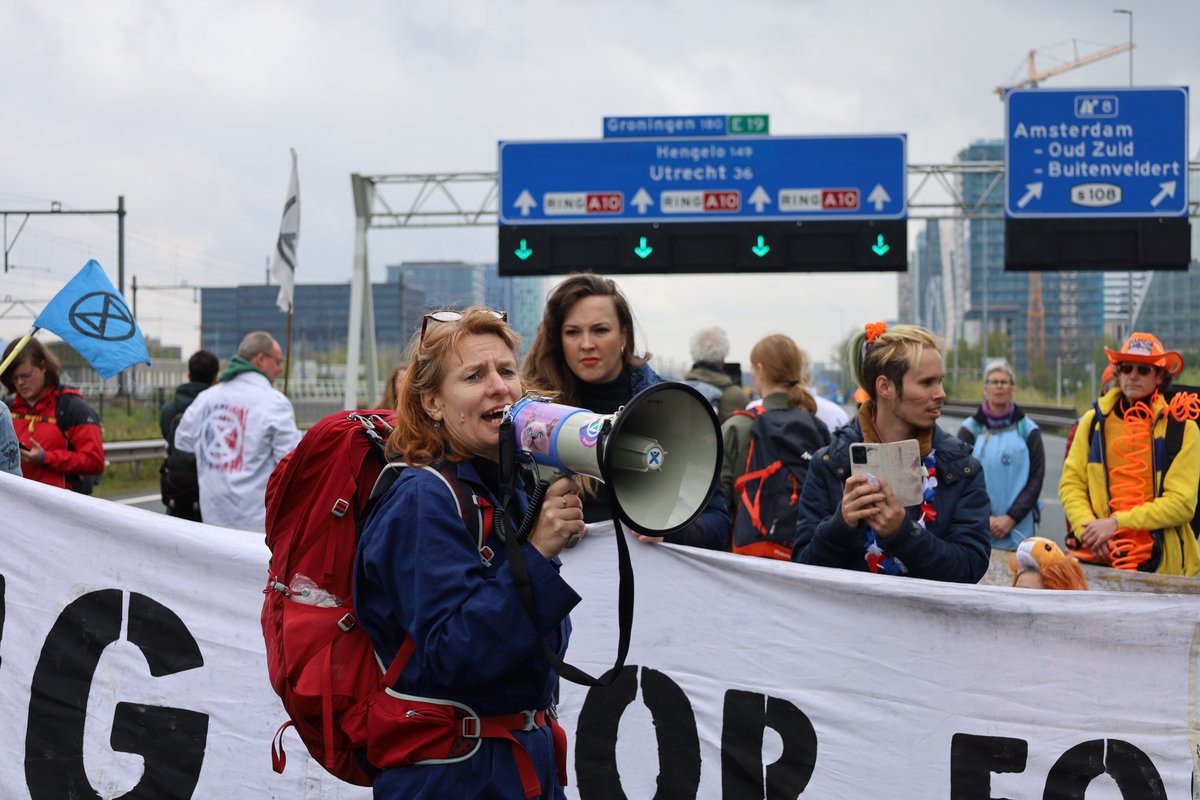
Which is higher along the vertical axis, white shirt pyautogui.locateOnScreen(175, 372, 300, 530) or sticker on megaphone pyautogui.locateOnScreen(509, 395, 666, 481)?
sticker on megaphone pyautogui.locateOnScreen(509, 395, 666, 481)

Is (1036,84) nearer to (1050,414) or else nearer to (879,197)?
(1050,414)

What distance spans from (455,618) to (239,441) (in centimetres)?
511

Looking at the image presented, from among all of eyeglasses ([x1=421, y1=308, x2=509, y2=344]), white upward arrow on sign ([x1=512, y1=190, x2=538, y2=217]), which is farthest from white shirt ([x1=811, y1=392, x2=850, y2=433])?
white upward arrow on sign ([x1=512, y1=190, x2=538, y2=217])

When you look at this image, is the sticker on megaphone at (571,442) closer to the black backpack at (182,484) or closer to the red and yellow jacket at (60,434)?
the red and yellow jacket at (60,434)

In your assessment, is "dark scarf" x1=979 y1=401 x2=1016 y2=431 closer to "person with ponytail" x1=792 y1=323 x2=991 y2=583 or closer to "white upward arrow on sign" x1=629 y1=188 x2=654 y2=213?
"person with ponytail" x1=792 y1=323 x2=991 y2=583

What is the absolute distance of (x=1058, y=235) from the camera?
1661 cm

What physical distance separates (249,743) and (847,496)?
217 centimetres

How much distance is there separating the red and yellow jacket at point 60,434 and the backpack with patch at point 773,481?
3.52m

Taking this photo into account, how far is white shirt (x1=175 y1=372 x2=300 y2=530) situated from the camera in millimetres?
6840

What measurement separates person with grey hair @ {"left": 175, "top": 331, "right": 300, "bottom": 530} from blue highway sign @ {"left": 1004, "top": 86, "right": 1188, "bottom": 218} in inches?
495

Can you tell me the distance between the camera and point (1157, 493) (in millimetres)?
5449

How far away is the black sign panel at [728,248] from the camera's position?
16.9 m

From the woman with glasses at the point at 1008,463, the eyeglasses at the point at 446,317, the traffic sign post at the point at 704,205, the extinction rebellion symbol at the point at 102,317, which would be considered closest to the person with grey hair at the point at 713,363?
the woman with glasses at the point at 1008,463

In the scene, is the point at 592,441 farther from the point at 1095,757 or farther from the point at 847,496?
the point at 1095,757
